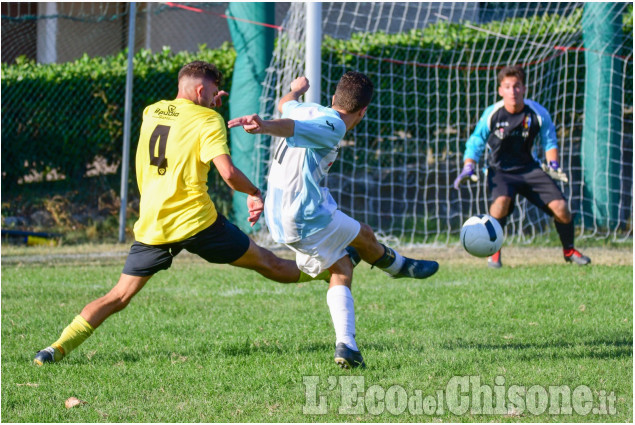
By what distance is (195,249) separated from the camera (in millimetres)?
5004

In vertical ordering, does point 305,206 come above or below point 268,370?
above

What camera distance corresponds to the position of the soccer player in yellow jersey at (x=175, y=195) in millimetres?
4812

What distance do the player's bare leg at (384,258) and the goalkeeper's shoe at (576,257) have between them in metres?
3.61

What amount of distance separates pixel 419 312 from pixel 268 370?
6.21 feet

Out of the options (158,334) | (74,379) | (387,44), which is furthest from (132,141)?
(74,379)

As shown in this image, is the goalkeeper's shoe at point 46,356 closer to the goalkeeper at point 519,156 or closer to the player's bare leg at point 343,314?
the player's bare leg at point 343,314

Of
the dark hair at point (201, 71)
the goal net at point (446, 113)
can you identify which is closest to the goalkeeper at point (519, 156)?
the goal net at point (446, 113)

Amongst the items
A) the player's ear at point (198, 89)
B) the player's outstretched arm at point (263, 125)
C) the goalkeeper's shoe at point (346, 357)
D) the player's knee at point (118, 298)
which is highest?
the player's ear at point (198, 89)

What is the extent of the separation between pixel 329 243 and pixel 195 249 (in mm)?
818

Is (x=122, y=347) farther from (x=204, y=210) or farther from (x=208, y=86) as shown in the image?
(x=208, y=86)

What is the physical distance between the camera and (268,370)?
4.75 metres

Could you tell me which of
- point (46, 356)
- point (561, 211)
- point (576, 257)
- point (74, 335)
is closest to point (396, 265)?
point (74, 335)

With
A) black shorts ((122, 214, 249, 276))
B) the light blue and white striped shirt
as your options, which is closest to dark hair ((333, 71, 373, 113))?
the light blue and white striped shirt

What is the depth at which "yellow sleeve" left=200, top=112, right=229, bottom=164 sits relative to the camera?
15.5ft
